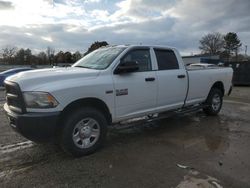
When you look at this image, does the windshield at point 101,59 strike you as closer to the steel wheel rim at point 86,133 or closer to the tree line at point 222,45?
the steel wheel rim at point 86,133

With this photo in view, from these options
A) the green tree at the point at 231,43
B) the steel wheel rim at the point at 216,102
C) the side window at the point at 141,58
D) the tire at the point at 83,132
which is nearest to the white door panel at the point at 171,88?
the side window at the point at 141,58

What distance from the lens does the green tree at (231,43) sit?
7607 cm

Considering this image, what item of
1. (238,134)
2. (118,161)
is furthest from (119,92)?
(238,134)

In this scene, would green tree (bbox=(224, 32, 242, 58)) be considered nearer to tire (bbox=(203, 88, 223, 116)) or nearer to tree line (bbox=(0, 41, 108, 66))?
tree line (bbox=(0, 41, 108, 66))

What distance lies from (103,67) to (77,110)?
3.42ft

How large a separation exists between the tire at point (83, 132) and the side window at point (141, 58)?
4.63 ft

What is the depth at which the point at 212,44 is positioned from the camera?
77.9 metres

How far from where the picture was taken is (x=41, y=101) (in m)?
4.21

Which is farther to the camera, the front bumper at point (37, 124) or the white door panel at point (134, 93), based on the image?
the white door panel at point (134, 93)

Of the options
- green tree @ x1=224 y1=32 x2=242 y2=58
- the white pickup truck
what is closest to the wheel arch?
the white pickup truck

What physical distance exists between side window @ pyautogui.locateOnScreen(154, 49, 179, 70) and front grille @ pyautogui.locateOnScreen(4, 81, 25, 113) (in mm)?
3098

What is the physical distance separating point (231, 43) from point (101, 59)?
256ft

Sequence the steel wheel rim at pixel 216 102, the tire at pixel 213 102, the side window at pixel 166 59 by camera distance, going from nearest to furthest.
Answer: the side window at pixel 166 59, the tire at pixel 213 102, the steel wheel rim at pixel 216 102

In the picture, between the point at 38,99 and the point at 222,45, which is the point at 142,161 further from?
the point at 222,45
